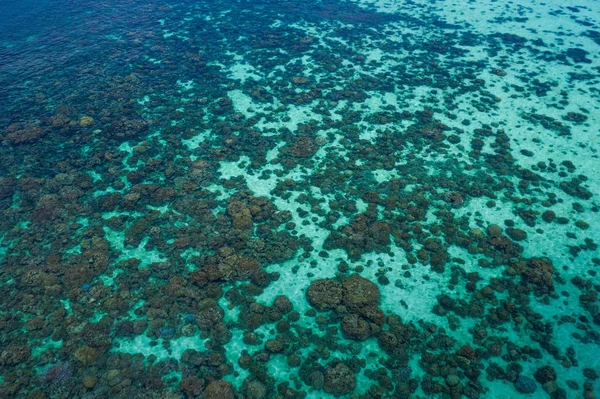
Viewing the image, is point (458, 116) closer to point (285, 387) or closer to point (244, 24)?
point (285, 387)

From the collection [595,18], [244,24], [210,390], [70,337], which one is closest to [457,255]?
[210,390]

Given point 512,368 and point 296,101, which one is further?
point 296,101

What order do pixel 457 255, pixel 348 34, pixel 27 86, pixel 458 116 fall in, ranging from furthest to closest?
pixel 348 34, pixel 27 86, pixel 458 116, pixel 457 255

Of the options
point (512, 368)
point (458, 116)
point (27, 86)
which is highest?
point (27, 86)

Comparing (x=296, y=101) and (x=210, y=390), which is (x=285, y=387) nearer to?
(x=210, y=390)

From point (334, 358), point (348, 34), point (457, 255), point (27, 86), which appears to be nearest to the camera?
point (334, 358)

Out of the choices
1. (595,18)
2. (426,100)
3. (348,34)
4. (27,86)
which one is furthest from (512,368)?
(595,18)

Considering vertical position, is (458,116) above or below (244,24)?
below
